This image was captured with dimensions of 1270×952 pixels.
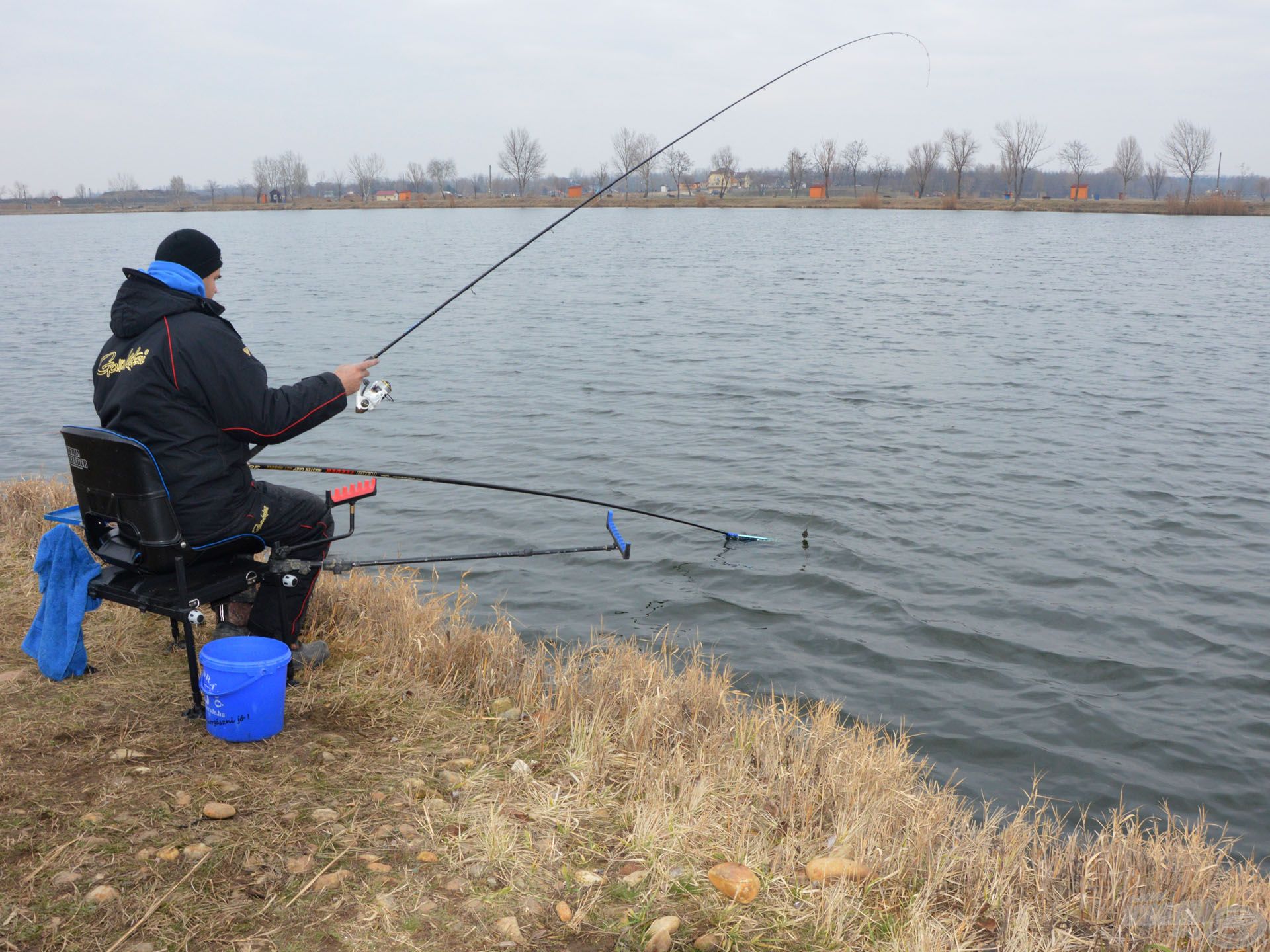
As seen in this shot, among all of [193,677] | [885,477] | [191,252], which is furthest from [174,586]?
[885,477]

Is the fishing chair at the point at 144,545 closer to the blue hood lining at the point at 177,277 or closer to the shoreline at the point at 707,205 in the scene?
the blue hood lining at the point at 177,277

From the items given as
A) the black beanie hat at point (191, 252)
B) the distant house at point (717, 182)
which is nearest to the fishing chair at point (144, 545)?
the black beanie hat at point (191, 252)

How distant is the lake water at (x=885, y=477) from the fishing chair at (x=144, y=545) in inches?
129

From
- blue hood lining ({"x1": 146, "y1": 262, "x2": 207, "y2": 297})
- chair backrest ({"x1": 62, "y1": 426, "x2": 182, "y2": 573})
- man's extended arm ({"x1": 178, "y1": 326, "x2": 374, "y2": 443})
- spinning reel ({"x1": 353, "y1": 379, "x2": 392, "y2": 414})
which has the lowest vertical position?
chair backrest ({"x1": 62, "y1": 426, "x2": 182, "y2": 573})

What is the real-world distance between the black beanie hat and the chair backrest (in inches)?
31.3

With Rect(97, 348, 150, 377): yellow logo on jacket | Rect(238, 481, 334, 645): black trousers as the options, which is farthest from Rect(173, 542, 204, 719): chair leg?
Rect(97, 348, 150, 377): yellow logo on jacket

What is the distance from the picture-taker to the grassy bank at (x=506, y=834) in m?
2.89

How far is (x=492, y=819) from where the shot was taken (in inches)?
130

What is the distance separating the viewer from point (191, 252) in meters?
4.01

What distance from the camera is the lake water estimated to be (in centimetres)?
623

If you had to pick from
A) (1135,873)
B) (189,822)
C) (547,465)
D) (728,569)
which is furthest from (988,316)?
(189,822)

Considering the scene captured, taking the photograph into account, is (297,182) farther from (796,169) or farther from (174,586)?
(174,586)

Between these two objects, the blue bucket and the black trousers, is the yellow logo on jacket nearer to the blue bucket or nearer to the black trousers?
the black trousers

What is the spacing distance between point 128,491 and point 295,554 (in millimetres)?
906
